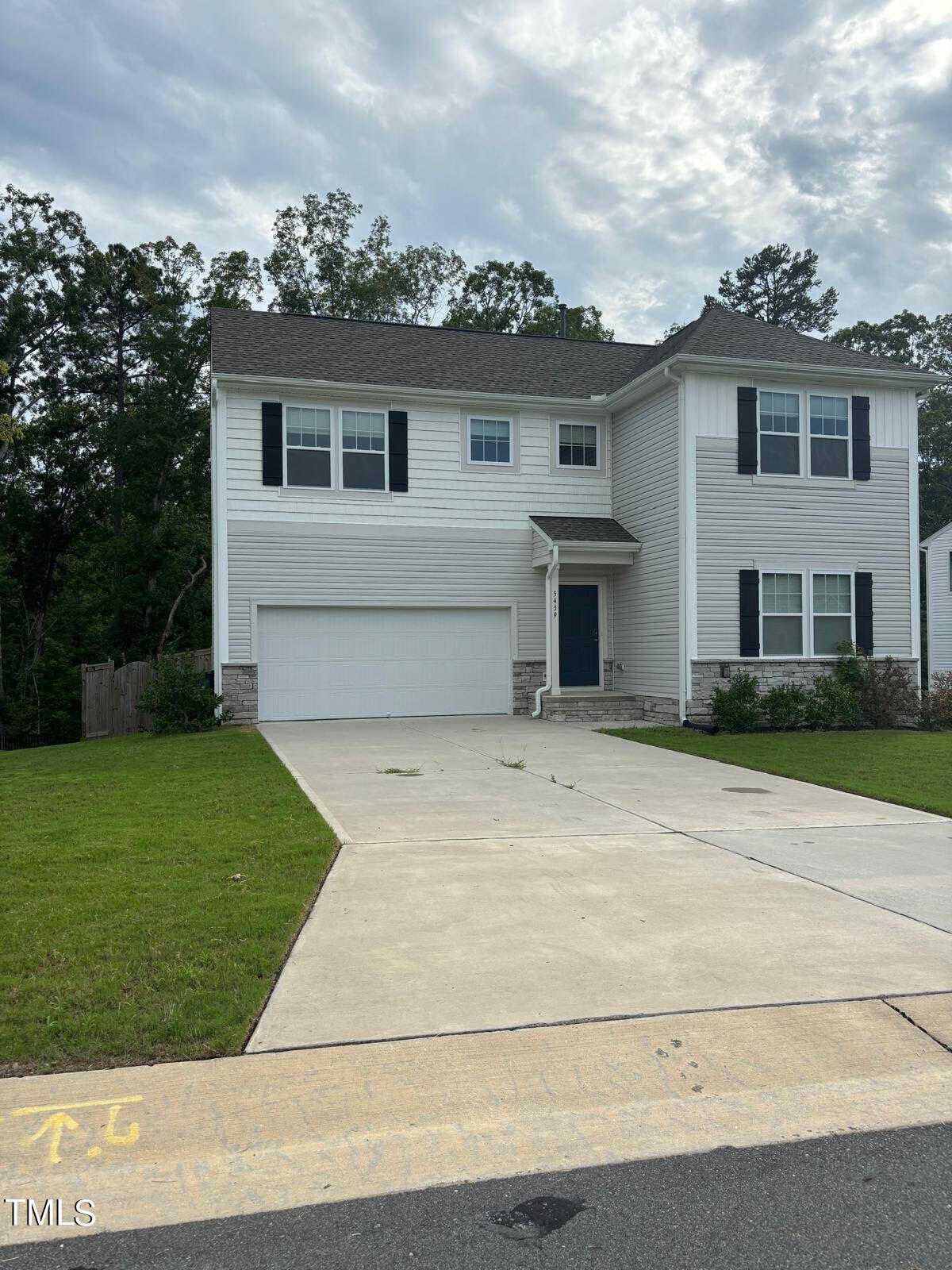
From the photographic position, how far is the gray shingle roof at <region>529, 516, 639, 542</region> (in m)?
17.6

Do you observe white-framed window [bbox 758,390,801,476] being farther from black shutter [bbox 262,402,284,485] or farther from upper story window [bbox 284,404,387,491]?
black shutter [bbox 262,402,284,485]

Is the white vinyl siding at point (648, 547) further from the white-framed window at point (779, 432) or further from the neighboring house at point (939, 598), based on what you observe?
the neighboring house at point (939, 598)

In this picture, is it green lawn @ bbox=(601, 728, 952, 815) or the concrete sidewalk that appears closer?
the concrete sidewalk

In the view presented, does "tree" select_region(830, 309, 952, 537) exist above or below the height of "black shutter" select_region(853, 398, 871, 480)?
above

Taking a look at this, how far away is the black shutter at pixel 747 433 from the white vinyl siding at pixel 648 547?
1.13 meters

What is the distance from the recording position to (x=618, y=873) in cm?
625

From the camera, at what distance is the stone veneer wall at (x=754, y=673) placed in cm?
1620

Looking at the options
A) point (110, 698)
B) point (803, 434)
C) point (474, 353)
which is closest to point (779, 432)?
point (803, 434)

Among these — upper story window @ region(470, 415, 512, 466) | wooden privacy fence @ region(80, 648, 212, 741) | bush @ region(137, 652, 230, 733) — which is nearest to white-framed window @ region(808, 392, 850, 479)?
upper story window @ region(470, 415, 512, 466)

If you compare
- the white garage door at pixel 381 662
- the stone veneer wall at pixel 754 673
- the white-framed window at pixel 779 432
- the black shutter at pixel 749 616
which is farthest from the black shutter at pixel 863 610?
the white garage door at pixel 381 662

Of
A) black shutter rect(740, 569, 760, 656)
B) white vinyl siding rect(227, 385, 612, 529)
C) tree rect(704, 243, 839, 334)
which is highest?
tree rect(704, 243, 839, 334)

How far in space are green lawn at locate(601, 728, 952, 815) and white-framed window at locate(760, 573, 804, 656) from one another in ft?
5.87

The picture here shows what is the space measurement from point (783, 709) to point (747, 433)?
4803 millimetres

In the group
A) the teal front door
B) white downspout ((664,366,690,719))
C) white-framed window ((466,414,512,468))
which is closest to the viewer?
white downspout ((664,366,690,719))
